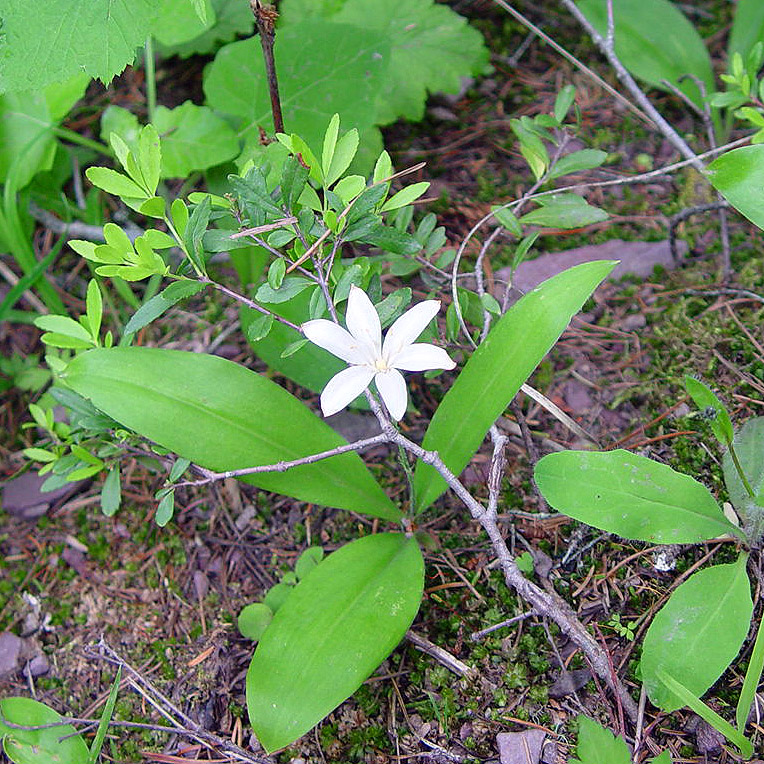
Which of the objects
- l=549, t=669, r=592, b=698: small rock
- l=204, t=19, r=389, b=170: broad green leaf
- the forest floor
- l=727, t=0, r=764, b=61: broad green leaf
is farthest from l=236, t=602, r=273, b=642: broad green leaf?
l=727, t=0, r=764, b=61: broad green leaf

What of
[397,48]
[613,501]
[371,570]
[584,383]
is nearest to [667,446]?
[584,383]

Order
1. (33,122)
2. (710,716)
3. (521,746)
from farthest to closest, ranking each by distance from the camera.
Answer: (33,122) < (521,746) < (710,716)

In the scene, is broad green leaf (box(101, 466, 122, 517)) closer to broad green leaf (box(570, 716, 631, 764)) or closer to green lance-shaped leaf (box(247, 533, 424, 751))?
green lance-shaped leaf (box(247, 533, 424, 751))

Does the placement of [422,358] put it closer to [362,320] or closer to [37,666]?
[362,320]

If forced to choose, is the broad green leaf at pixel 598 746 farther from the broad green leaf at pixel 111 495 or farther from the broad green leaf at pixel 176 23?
the broad green leaf at pixel 176 23

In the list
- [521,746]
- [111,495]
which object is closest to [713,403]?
[521,746]

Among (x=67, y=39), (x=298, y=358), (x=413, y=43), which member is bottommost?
(x=298, y=358)
